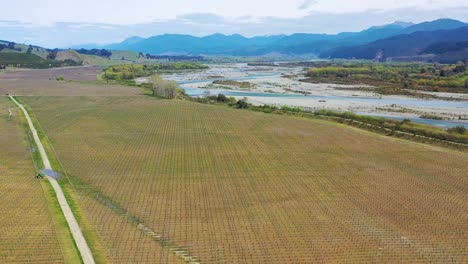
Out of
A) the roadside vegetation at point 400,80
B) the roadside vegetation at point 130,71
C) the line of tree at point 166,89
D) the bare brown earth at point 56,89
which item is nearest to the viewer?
the line of tree at point 166,89

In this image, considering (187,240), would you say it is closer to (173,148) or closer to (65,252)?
(65,252)

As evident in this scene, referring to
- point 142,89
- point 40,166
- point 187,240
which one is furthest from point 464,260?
point 142,89

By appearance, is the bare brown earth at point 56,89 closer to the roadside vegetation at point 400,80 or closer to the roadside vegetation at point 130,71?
the roadside vegetation at point 130,71

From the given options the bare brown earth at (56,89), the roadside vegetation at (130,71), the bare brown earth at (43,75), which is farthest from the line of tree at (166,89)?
the roadside vegetation at (130,71)

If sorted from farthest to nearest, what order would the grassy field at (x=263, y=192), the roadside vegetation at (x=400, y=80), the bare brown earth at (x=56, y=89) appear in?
1. the roadside vegetation at (x=400, y=80)
2. the bare brown earth at (x=56, y=89)
3. the grassy field at (x=263, y=192)

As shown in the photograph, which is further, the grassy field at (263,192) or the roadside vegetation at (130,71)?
the roadside vegetation at (130,71)

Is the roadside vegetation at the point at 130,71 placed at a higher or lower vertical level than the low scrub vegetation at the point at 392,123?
higher
